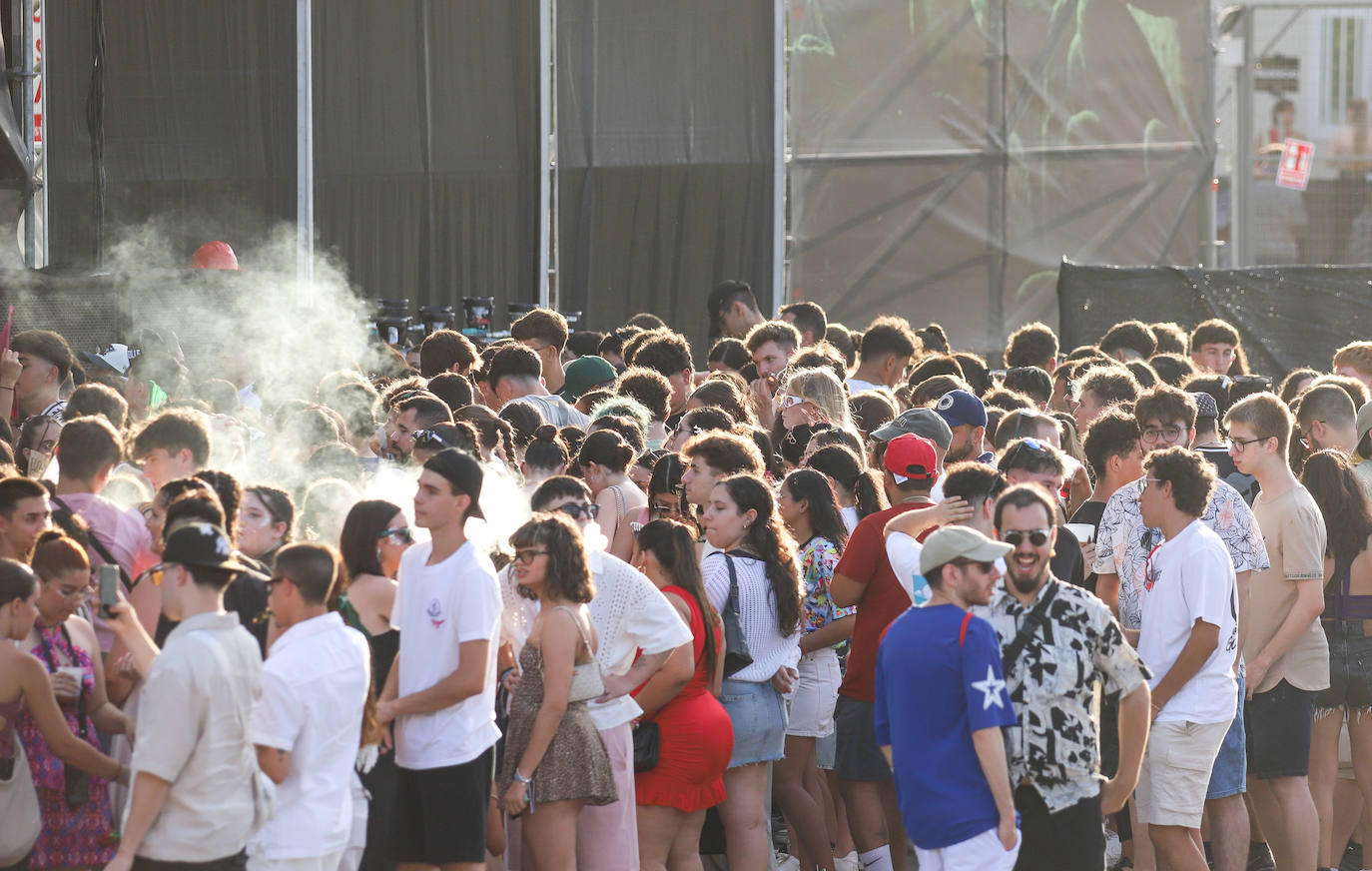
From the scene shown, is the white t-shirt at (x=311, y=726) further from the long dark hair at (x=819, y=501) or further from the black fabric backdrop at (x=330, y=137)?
the black fabric backdrop at (x=330, y=137)

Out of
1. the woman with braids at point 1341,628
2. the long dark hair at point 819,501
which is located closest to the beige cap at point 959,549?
the long dark hair at point 819,501

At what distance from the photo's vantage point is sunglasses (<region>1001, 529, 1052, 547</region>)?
15.5 feet


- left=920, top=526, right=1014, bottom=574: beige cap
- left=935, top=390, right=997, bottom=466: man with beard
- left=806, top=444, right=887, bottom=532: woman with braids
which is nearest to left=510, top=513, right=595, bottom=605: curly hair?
left=920, top=526, right=1014, bottom=574: beige cap

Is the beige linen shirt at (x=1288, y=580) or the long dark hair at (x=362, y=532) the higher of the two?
the long dark hair at (x=362, y=532)

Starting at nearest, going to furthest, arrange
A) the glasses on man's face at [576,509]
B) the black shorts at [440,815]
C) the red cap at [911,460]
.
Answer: the black shorts at [440,815], the glasses on man's face at [576,509], the red cap at [911,460]


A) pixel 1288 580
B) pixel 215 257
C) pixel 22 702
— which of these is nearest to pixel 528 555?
pixel 22 702

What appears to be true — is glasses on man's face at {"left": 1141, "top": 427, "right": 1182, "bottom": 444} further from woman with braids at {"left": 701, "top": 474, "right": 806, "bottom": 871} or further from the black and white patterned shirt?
the black and white patterned shirt

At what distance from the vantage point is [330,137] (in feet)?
47.1

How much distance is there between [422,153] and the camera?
14.9 metres

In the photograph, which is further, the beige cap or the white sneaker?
the white sneaker

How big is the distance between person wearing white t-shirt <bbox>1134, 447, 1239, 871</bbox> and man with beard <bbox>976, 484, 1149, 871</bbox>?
931 mm

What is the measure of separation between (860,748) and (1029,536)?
5.83 ft

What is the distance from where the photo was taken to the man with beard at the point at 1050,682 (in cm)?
464

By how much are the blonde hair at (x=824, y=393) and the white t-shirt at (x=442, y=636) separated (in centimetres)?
276
